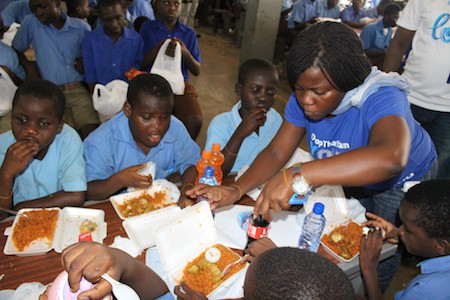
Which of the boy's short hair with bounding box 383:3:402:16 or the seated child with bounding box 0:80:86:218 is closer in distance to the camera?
the seated child with bounding box 0:80:86:218

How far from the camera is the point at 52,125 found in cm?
188

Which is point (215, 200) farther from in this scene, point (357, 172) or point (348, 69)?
point (348, 69)

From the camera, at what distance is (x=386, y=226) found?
1814 millimetres

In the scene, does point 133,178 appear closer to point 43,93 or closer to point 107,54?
point 43,93

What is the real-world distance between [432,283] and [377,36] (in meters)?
5.60

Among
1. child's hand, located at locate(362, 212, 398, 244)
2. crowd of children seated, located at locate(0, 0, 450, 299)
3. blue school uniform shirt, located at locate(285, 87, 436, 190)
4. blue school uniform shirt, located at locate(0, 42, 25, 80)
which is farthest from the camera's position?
blue school uniform shirt, located at locate(0, 42, 25, 80)

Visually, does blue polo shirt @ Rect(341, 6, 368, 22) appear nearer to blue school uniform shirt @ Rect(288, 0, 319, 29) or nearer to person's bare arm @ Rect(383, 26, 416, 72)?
blue school uniform shirt @ Rect(288, 0, 319, 29)

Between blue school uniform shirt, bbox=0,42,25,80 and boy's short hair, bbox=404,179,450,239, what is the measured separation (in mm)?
3465

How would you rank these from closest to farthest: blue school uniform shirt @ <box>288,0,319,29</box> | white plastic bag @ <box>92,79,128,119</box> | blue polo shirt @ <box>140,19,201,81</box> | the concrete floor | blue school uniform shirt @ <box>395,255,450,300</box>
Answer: blue school uniform shirt @ <box>395,255,450,300</box>
white plastic bag @ <box>92,79,128,119</box>
blue polo shirt @ <box>140,19,201,81</box>
the concrete floor
blue school uniform shirt @ <box>288,0,319,29</box>

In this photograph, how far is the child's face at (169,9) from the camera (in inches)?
144

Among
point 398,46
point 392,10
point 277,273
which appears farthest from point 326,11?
point 277,273

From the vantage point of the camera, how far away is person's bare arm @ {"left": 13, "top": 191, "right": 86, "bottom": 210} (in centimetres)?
181

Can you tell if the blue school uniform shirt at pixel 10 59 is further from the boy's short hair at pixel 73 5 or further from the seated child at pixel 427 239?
the seated child at pixel 427 239

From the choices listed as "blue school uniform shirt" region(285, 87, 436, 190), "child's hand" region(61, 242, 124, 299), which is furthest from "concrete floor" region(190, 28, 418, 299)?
"child's hand" region(61, 242, 124, 299)
